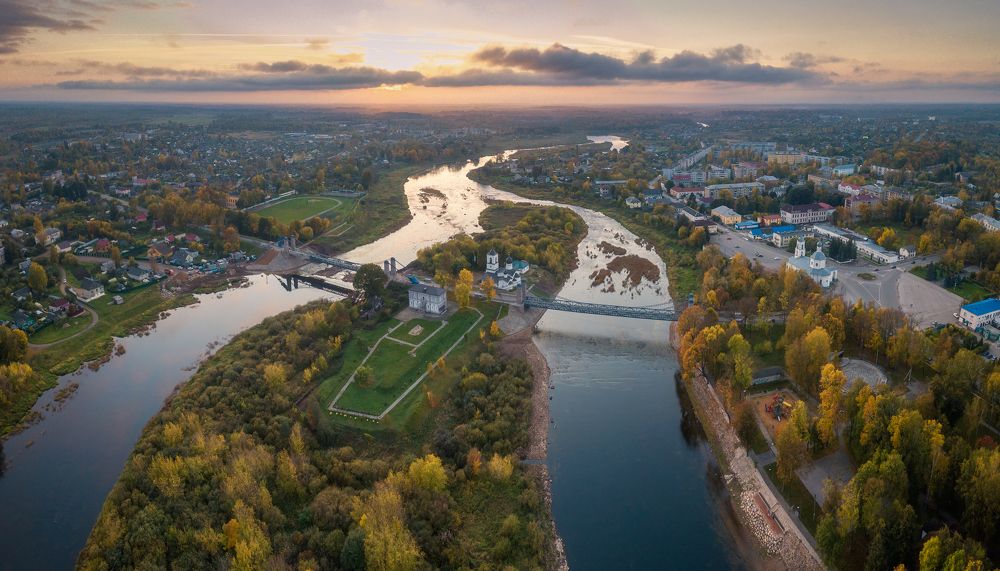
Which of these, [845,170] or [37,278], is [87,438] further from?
[845,170]

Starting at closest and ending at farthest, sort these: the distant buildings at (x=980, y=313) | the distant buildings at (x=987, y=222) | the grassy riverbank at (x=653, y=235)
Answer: the distant buildings at (x=980, y=313), the grassy riverbank at (x=653, y=235), the distant buildings at (x=987, y=222)

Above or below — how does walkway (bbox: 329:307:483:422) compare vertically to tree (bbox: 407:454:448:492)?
below

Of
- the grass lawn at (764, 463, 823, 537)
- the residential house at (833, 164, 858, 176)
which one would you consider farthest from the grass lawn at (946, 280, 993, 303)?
the residential house at (833, 164, 858, 176)

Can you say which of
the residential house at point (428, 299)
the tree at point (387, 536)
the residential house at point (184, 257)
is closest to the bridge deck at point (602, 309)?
the residential house at point (428, 299)

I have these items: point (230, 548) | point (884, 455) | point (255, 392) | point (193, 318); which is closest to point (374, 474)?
point (230, 548)

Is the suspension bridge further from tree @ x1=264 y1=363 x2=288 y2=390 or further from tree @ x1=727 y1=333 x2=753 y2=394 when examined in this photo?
tree @ x1=264 y1=363 x2=288 y2=390

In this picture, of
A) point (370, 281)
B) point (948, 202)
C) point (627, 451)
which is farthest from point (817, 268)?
point (370, 281)

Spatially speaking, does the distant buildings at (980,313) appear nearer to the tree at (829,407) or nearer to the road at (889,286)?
the road at (889,286)

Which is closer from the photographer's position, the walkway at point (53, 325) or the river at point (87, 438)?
the river at point (87, 438)
